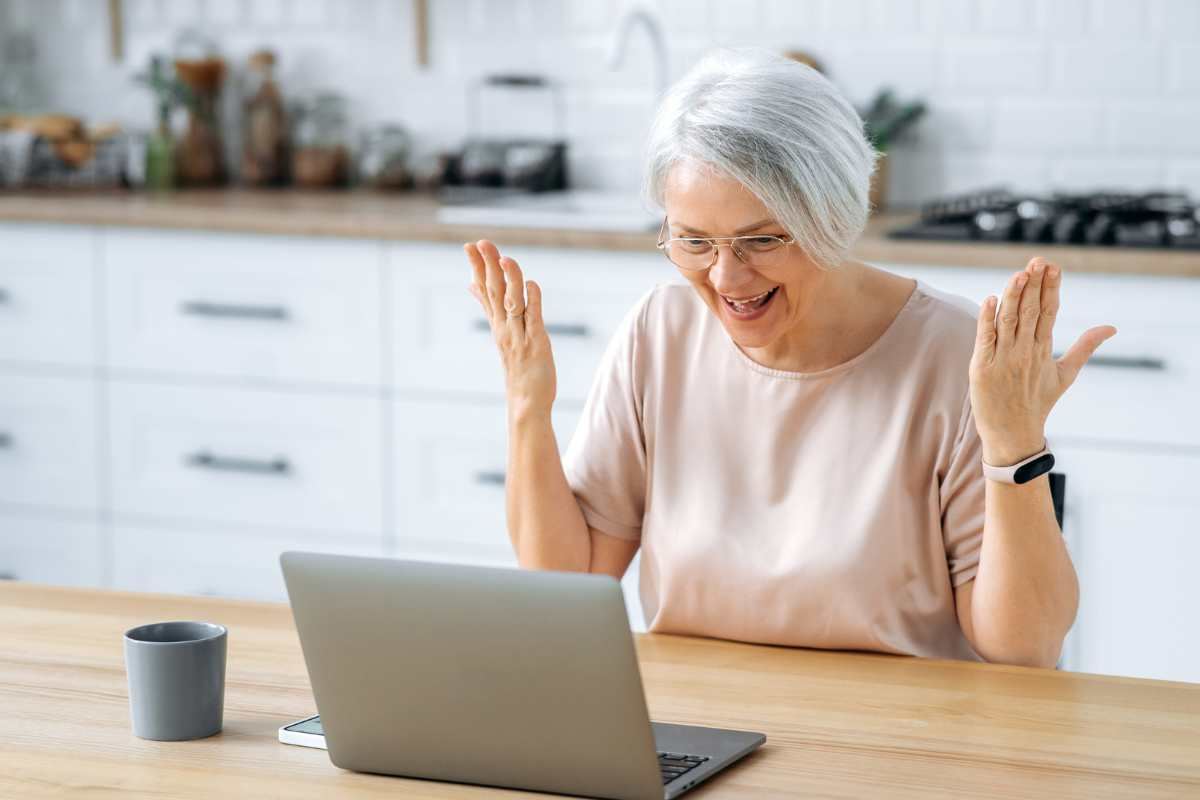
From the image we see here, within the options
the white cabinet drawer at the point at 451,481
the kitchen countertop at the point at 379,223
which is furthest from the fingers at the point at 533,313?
the white cabinet drawer at the point at 451,481

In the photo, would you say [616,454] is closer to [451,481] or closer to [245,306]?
[451,481]

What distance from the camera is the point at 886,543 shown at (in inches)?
68.9

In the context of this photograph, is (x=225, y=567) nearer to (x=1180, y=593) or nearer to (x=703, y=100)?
(x=1180, y=593)

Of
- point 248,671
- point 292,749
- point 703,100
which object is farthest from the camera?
point 703,100

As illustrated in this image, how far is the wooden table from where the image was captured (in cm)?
124

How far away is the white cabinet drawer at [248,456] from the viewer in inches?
132

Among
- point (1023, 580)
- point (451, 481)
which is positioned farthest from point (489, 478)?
point (1023, 580)

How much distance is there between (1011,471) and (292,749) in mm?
667

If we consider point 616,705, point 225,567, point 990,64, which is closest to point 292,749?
point 616,705

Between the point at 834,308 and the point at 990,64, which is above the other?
the point at 990,64

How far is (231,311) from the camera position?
3.37 metres

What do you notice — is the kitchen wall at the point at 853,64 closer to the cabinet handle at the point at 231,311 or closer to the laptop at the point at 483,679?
the cabinet handle at the point at 231,311

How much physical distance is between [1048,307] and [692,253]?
388 millimetres

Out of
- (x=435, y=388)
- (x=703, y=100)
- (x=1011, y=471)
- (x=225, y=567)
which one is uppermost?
(x=703, y=100)
